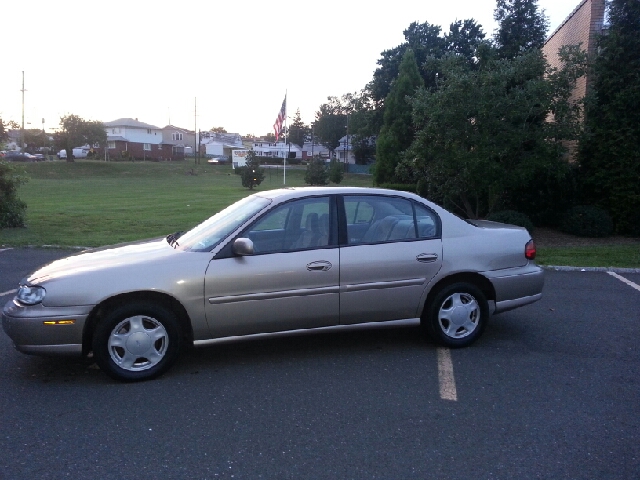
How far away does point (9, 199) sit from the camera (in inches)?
613

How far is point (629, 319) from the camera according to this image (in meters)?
7.34

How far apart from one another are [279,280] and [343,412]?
1.33 metres

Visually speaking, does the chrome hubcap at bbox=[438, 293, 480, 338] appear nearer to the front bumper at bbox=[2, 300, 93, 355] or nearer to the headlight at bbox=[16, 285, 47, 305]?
the front bumper at bbox=[2, 300, 93, 355]

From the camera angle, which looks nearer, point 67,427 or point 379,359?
point 67,427

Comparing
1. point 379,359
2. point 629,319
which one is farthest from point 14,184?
point 629,319

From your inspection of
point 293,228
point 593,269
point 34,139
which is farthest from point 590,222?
point 34,139

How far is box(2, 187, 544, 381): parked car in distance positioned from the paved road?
1.19 ft

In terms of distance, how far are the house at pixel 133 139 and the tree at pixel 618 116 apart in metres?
75.0

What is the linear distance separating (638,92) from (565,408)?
11535 millimetres

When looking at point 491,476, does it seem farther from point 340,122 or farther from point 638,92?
point 340,122

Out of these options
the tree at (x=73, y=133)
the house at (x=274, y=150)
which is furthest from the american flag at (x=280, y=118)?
the tree at (x=73, y=133)

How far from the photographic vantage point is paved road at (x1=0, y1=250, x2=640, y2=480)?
150 inches

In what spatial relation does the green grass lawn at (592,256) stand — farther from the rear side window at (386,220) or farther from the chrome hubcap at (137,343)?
the chrome hubcap at (137,343)

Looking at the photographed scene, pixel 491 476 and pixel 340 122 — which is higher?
pixel 340 122
